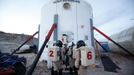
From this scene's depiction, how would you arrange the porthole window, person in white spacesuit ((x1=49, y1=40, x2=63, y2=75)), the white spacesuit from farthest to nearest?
the porthole window < person in white spacesuit ((x1=49, y1=40, x2=63, y2=75)) < the white spacesuit

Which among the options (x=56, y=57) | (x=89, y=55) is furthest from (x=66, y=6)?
(x=89, y=55)

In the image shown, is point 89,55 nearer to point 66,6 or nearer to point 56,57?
point 56,57

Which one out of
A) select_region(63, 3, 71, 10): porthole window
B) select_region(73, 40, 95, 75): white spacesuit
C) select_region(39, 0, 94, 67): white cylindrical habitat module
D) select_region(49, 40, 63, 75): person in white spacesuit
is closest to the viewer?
select_region(73, 40, 95, 75): white spacesuit

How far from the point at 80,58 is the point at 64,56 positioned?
133cm

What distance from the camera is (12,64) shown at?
5355mm

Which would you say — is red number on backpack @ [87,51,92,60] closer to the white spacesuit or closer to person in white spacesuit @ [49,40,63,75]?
the white spacesuit

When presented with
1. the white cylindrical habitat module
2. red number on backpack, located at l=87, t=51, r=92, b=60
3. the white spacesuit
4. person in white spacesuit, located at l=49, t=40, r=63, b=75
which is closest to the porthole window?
the white cylindrical habitat module

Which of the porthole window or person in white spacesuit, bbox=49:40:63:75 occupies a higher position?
the porthole window

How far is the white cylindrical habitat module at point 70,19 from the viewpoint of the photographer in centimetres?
904

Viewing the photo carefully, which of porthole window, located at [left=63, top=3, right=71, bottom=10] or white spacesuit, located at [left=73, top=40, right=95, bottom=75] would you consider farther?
porthole window, located at [left=63, top=3, right=71, bottom=10]

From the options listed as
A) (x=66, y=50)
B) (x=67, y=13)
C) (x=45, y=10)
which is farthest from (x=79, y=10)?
(x=66, y=50)

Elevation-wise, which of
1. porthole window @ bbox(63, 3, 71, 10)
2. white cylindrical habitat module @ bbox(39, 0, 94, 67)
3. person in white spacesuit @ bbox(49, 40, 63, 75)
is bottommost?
person in white spacesuit @ bbox(49, 40, 63, 75)

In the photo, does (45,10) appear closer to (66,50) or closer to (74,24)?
(74,24)

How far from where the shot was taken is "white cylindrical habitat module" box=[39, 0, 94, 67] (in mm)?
9039
